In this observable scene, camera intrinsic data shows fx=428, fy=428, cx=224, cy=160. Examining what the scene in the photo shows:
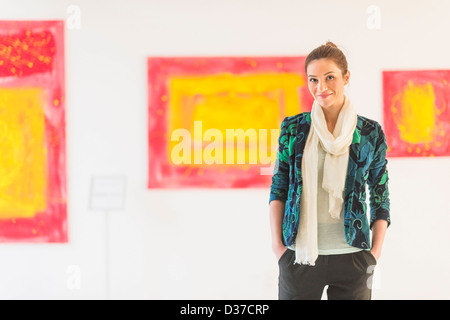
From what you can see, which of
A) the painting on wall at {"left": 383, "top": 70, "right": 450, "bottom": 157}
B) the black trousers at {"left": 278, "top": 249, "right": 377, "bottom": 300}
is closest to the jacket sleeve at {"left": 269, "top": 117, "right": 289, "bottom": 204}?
the black trousers at {"left": 278, "top": 249, "right": 377, "bottom": 300}

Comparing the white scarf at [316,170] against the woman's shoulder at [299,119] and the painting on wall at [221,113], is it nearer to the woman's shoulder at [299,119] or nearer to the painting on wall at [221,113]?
the woman's shoulder at [299,119]

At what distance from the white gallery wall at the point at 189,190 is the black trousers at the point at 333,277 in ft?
3.56

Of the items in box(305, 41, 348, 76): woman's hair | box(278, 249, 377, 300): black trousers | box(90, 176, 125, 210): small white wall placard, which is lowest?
box(278, 249, 377, 300): black trousers

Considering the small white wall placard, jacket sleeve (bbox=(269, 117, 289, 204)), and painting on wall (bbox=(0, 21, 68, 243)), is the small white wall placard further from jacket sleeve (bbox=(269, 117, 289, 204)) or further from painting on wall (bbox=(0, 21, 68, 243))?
jacket sleeve (bbox=(269, 117, 289, 204))

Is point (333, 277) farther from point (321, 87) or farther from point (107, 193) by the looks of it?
point (107, 193)

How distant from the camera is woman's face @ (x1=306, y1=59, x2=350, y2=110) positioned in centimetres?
162

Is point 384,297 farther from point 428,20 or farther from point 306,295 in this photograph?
point 428,20

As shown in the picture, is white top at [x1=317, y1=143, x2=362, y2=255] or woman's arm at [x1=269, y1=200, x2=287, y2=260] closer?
white top at [x1=317, y1=143, x2=362, y2=255]

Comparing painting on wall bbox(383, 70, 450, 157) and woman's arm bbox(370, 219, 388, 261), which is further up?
painting on wall bbox(383, 70, 450, 157)

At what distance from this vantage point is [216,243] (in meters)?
2.68

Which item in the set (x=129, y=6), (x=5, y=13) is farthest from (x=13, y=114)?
(x=129, y=6)

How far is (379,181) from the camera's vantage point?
166 cm

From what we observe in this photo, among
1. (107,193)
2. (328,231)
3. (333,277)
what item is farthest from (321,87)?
(107,193)

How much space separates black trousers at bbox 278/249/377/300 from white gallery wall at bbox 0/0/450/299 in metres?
1.09
